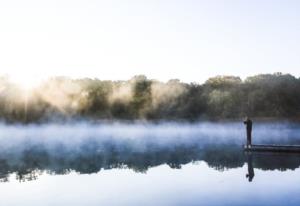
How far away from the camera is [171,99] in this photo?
10688 centimetres

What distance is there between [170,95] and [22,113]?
3568 cm

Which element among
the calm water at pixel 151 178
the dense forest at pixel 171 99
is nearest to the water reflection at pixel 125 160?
the calm water at pixel 151 178

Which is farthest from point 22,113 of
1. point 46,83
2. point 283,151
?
point 283,151

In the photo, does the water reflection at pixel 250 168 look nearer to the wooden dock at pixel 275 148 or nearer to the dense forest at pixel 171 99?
the wooden dock at pixel 275 148

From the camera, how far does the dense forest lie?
4072 inches

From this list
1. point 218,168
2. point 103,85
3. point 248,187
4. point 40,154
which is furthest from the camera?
point 103,85

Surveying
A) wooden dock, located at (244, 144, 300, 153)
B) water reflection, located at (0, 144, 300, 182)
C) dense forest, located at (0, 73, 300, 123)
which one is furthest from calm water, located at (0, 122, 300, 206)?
dense forest, located at (0, 73, 300, 123)

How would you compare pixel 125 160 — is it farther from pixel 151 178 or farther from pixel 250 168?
pixel 250 168

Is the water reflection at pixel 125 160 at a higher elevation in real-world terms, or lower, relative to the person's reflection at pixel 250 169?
lower

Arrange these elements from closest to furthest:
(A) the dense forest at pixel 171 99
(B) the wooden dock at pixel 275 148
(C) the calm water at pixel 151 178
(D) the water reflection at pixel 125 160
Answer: (C) the calm water at pixel 151 178
(D) the water reflection at pixel 125 160
(B) the wooden dock at pixel 275 148
(A) the dense forest at pixel 171 99

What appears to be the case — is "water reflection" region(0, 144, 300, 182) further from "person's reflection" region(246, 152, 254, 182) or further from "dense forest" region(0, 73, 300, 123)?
"dense forest" region(0, 73, 300, 123)

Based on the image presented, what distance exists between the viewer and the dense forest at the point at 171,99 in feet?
339

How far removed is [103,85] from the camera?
11462cm

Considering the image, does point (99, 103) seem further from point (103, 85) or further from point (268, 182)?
point (268, 182)
